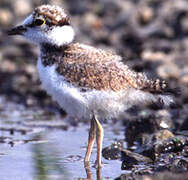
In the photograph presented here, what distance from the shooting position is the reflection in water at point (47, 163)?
18.4 ft

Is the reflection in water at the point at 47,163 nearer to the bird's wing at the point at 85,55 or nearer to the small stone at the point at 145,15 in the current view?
the bird's wing at the point at 85,55

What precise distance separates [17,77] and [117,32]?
3075 millimetres

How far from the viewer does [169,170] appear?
18.5 ft

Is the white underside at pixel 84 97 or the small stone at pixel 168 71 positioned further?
the small stone at pixel 168 71

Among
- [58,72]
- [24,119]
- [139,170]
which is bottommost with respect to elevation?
[139,170]

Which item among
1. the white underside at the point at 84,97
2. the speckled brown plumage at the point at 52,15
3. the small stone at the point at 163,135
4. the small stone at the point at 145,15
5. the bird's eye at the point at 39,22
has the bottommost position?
the small stone at the point at 163,135

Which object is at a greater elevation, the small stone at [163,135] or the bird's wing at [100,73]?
the bird's wing at [100,73]

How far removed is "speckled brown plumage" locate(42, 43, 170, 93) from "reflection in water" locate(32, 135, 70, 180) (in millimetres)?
992

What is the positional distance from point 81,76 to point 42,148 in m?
1.53

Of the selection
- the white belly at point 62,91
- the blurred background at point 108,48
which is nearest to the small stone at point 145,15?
the blurred background at point 108,48

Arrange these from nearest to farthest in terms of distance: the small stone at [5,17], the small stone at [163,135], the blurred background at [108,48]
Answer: the small stone at [163,135], the blurred background at [108,48], the small stone at [5,17]

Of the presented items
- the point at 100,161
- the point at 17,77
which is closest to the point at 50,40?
the point at 100,161

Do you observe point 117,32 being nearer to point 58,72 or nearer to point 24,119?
point 24,119

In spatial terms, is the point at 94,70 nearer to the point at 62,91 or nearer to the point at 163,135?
the point at 62,91
